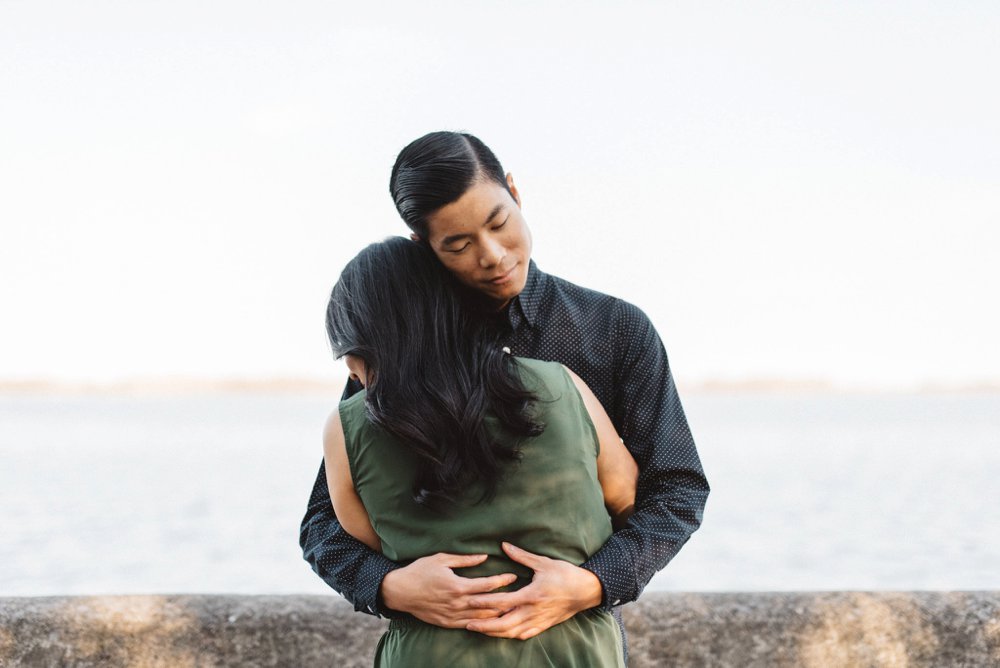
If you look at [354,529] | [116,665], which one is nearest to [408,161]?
[354,529]

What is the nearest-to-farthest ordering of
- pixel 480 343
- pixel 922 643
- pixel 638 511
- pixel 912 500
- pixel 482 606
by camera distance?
pixel 482 606, pixel 480 343, pixel 638 511, pixel 922 643, pixel 912 500

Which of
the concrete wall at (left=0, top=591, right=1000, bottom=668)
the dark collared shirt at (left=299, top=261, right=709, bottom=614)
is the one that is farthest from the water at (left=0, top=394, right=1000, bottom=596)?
the dark collared shirt at (left=299, top=261, right=709, bottom=614)

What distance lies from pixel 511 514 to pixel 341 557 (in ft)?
1.31

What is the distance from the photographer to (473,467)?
61.1 inches

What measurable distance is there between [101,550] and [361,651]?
10.1m

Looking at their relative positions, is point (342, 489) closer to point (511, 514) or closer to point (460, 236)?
point (511, 514)

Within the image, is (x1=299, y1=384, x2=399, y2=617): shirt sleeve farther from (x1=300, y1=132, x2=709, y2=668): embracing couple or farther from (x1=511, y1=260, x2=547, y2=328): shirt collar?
(x1=511, y1=260, x2=547, y2=328): shirt collar

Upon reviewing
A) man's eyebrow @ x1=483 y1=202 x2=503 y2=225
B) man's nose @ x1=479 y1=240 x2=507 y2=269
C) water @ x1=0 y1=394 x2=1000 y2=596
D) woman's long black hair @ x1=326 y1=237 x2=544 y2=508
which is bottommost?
water @ x1=0 y1=394 x2=1000 y2=596

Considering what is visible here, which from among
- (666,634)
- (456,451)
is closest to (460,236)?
(456,451)

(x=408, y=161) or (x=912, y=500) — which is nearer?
(x=408, y=161)

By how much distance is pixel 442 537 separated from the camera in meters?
1.59

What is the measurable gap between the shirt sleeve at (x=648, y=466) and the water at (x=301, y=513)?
5871 millimetres

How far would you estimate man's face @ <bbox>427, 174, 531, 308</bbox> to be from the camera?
1865 millimetres

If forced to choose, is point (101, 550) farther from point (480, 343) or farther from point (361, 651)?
point (480, 343)
